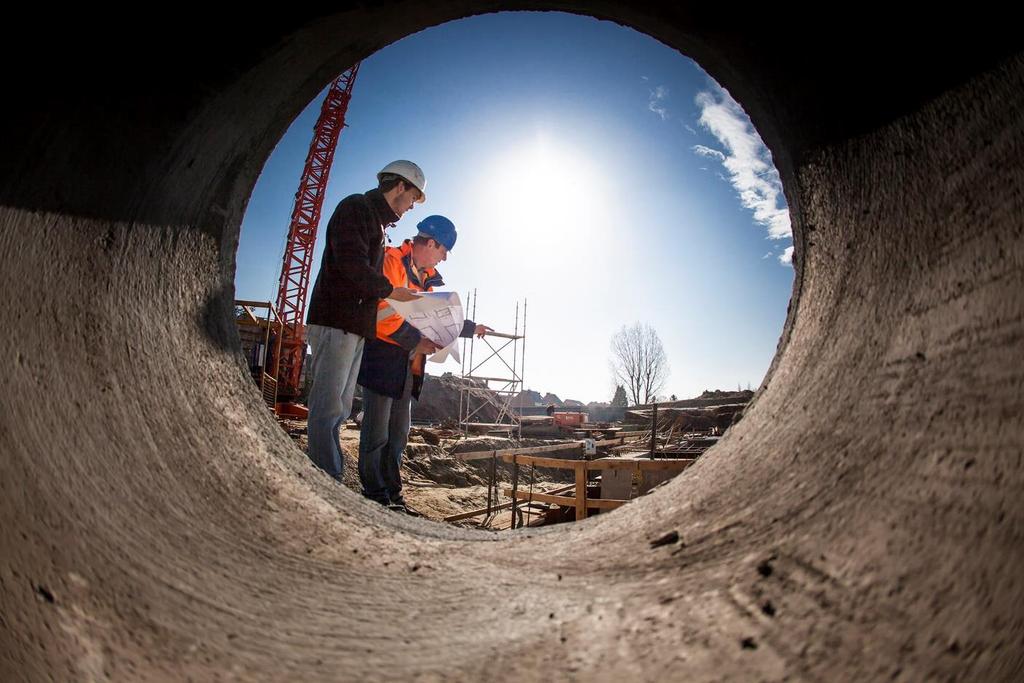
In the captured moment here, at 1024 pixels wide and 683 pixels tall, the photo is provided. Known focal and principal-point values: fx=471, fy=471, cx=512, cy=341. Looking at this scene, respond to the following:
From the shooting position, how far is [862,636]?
0.53 meters

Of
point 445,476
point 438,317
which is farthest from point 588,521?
point 445,476

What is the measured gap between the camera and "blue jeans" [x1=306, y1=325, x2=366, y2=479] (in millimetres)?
2527

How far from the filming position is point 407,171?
317cm

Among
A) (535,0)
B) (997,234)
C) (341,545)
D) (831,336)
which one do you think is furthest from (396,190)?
(997,234)

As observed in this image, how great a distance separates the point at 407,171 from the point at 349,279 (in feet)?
3.29

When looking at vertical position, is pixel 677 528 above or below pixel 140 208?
below

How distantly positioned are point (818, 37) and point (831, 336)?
65cm

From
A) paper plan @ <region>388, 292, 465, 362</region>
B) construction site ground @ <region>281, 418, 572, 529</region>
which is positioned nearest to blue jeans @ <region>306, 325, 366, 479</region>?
paper plan @ <region>388, 292, 465, 362</region>

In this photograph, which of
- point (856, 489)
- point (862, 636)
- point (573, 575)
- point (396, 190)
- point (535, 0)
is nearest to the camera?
point (862, 636)

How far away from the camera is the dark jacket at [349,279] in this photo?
2.59 m

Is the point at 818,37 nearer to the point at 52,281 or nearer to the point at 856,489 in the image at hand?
the point at 856,489

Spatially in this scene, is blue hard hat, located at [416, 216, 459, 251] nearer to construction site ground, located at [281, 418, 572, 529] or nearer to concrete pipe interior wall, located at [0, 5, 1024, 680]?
concrete pipe interior wall, located at [0, 5, 1024, 680]

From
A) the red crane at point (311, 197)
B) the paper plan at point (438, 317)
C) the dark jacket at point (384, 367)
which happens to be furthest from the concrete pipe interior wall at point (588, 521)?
the red crane at point (311, 197)

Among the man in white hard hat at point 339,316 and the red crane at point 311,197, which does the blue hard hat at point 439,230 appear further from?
the red crane at point 311,197
